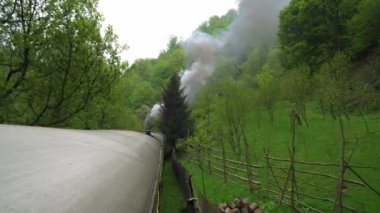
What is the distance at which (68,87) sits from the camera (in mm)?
14164

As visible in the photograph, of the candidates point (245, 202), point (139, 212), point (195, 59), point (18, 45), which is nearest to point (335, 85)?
point (245, 202)

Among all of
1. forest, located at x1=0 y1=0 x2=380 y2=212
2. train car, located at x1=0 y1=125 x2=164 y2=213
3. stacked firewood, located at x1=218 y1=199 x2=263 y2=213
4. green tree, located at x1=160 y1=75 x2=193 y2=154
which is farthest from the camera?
green tree, located at x1=160 y1=75 x2=193 y2=154

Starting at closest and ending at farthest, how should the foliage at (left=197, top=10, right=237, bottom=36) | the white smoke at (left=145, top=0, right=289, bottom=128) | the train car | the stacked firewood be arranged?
the train car, the stacked firewood, the white smoke at (left=145, top=0, right=289, bottom=128), the foliage at (left=197, top=10, right=237, bottom=36)

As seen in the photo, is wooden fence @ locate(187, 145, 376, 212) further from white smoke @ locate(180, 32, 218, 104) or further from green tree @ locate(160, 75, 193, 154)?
Result: white smoke @ locate(180, 32, 218, 104)

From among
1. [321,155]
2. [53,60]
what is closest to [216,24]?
[321,155]

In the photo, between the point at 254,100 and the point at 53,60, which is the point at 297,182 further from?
the point at 254,100

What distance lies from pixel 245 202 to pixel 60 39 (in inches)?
342

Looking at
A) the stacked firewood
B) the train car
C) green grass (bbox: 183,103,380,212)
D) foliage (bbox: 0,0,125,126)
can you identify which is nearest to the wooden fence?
green grass (bbox: 183,103,380,212)

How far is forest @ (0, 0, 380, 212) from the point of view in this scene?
11.2 m

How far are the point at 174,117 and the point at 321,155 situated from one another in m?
16.9

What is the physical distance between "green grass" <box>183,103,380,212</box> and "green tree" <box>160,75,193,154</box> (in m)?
6.24

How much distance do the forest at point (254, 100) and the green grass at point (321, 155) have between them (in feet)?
0.16

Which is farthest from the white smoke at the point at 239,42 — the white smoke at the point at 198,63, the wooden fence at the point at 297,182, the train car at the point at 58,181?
the train car at the point at 58,181

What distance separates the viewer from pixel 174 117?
30.6 metres
